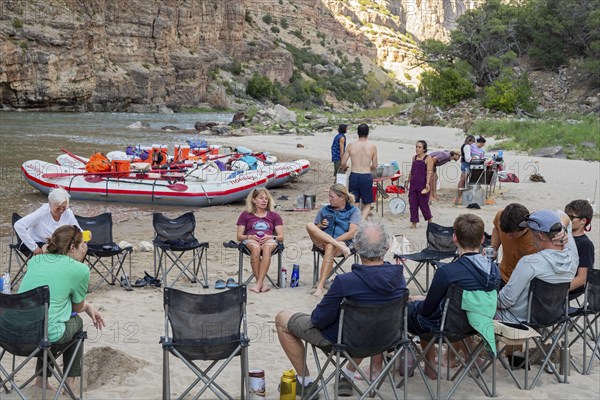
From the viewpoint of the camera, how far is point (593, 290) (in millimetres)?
5711

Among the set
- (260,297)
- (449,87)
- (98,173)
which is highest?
(449,87)

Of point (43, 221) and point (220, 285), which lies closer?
point (43, 221)

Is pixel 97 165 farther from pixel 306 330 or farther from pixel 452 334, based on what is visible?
pixel 452 334

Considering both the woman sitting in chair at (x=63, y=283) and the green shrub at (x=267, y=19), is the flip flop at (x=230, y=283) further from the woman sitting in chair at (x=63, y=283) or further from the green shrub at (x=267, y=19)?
the green shrub at (x=267, y=19)

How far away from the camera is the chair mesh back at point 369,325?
4.56 meters

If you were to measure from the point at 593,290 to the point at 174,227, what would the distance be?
4.63 meters

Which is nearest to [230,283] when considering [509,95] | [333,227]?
[333,227]

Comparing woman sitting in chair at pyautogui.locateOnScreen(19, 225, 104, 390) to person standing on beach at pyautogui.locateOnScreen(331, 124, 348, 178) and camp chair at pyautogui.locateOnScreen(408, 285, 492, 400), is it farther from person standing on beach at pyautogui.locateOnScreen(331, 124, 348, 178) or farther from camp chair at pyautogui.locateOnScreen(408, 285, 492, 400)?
person standing on beach at pyautogui.locateOnScreen(331, 124, 348, 178)

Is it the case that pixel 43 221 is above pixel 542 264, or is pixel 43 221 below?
below

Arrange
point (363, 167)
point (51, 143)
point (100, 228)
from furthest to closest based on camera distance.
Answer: point (51, 143), point (363, 167), point (100, 228)

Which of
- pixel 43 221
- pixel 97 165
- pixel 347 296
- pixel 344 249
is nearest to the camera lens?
pixel 347 296

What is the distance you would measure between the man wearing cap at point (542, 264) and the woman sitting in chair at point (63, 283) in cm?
301

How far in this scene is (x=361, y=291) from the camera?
15.1ft

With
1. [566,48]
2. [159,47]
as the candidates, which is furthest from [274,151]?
[159,47]
